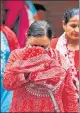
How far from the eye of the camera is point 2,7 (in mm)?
6539

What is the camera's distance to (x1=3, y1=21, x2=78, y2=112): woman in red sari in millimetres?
3684

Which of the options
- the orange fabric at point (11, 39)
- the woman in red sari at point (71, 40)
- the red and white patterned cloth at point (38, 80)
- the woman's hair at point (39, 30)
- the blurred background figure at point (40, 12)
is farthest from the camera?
the blurred background figure at point (40, 12)

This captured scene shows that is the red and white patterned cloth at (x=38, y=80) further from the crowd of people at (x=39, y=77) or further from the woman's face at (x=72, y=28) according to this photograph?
the woman's face at (x=72, y=28)

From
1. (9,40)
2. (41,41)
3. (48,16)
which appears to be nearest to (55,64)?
(41,41)

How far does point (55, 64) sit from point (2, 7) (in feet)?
9.54

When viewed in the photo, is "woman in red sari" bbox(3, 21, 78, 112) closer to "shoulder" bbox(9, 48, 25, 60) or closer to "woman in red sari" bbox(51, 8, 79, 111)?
"shoulder" bbox(9, 48, 25, 60)

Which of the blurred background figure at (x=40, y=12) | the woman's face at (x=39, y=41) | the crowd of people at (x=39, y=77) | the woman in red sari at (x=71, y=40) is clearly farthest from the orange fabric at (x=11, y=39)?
the woman's face at (x=39, y=41)

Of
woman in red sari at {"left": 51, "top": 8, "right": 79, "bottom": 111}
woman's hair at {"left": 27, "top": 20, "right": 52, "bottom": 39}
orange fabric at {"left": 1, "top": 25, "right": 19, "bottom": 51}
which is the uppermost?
woman's hair at {"left": 27, "top": 20, "right": 52, "bottom": 39}

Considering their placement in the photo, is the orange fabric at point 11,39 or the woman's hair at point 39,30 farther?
the orange fabric at point 11,39

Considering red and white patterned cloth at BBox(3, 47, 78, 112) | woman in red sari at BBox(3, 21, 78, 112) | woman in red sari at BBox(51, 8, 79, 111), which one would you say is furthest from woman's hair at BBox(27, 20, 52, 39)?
woman in red sari at BBox(51, 8, 79, 111)

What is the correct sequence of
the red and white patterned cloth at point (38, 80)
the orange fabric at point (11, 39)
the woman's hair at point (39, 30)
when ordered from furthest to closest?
the orange fabric at point (11, 39)
the woman's hair at point (39, 30)
the red and white patterned cloth at point (38, 80)

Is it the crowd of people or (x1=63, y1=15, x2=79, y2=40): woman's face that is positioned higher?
(x1=63, y1=15, x2=79, y2=40): woman's face

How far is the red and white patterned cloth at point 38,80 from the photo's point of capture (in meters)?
3.68

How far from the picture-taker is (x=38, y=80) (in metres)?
3.72
